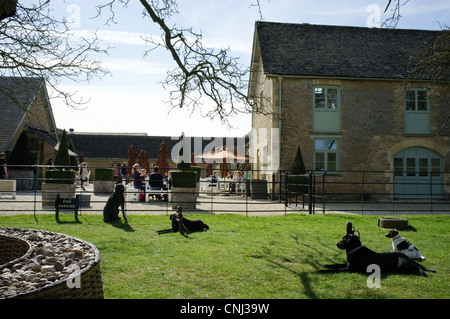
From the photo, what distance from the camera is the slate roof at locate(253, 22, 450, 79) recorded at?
19.2 meters

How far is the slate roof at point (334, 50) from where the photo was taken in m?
19.2

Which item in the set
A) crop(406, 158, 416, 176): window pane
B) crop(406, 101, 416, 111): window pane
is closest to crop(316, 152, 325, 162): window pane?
crop(406, 158, 416, 176): window pane

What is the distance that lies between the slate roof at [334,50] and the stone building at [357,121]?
0.06 metres

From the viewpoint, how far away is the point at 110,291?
4445 millimetres

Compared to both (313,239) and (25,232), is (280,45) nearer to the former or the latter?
(313,239)

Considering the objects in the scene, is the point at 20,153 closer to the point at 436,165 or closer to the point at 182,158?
the point at 182,158

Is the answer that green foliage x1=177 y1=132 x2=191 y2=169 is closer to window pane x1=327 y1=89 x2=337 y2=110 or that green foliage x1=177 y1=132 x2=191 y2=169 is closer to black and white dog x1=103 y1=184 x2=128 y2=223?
black and white dog x1=103 y1=184 x2=128 y2=223

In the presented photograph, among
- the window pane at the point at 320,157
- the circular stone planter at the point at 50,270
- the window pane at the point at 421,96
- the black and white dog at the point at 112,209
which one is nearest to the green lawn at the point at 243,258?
the black and white dog at the point at 112,209

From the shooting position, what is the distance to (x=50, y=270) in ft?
10.1

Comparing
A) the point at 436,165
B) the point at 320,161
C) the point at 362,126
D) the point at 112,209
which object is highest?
the point at 362,126

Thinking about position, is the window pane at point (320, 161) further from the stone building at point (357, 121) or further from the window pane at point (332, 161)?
the window pane at point (332, 161)

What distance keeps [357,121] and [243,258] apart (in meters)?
15.2

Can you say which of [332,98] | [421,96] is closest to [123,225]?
[332,98]
